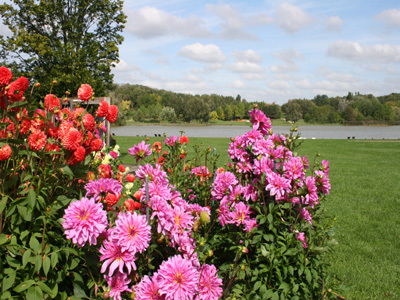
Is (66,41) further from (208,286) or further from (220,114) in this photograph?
(220,114)

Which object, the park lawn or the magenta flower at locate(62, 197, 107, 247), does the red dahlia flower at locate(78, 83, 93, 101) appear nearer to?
the magenta flower at locate(62, 197, 107, 247)

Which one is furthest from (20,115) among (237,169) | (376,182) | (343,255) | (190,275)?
(376,182)

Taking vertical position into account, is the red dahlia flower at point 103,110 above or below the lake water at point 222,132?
above

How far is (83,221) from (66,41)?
13.5 metres

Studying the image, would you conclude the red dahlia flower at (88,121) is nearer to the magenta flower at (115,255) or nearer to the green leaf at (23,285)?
the magenta flower at (115,255)

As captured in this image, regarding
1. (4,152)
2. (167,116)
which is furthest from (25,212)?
(167,116)

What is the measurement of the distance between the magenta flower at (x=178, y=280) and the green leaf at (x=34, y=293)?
1.56ft

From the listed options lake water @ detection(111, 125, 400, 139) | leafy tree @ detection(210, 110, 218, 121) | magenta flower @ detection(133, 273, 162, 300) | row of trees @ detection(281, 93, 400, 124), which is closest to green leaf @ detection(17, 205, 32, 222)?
magenta flower @ detection(133, 273, 162, 300)

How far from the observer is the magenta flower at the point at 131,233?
1362mm

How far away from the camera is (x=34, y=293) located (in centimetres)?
131

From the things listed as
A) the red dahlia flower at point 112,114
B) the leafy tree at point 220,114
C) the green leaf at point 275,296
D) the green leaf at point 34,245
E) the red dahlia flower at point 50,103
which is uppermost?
the leafy tree at point 220,114

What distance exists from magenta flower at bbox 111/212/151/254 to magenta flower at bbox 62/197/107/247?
0.10 metres

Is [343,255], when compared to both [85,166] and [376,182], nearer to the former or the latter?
[85,166]

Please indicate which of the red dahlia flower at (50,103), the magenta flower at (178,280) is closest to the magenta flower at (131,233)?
the magenta flower at (178,280)
